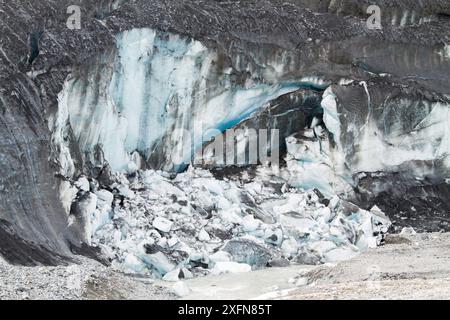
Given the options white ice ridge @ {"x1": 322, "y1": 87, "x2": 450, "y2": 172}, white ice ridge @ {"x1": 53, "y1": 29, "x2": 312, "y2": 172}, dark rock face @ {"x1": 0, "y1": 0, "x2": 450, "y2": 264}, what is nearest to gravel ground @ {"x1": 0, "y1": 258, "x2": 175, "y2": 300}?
dark rock face @ {"x1": 0, "y1": 0, "x2": 450, "y2": 264}

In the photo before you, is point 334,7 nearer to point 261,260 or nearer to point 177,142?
point 177,142

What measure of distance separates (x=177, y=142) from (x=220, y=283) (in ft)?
25.6

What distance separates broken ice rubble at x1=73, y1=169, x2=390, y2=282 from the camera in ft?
59.7

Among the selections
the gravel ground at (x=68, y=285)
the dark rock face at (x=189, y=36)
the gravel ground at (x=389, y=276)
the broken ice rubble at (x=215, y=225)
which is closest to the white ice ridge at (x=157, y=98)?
the dark rock face at (x=189, y=36)

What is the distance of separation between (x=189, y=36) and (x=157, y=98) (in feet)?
6.55

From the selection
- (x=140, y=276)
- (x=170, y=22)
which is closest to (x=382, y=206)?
(x=170, y=22)

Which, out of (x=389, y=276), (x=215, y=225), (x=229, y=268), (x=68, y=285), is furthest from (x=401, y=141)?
(x=68, y=285)

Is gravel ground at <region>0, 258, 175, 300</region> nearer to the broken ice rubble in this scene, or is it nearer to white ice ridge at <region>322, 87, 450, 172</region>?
the broken ice rubble

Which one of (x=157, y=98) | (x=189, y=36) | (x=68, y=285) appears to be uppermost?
(x=189, y=36)

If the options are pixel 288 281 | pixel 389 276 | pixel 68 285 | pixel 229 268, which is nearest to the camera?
pixel 68 285

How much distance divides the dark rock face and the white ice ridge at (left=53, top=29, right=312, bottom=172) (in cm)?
38

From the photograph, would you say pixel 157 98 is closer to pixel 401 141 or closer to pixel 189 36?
pixel 189 36

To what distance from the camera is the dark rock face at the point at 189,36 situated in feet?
55.9

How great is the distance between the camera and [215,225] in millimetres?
20172
